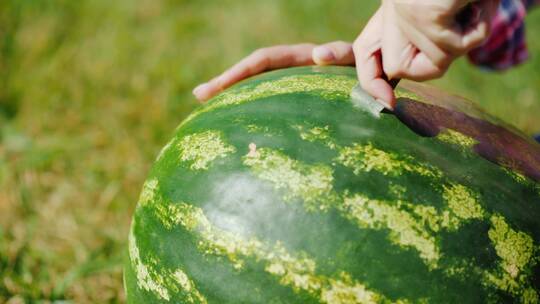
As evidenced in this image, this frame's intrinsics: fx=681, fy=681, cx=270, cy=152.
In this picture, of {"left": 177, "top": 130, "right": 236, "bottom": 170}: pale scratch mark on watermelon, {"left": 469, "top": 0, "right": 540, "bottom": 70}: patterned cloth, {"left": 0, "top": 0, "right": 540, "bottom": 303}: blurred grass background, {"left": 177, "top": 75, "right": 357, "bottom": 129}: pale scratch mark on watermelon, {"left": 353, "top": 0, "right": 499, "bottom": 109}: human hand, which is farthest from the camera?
{"left": 469, "top": 0, "right": 540, "bottom": 70}: patterned cloth

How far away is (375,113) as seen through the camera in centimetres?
179

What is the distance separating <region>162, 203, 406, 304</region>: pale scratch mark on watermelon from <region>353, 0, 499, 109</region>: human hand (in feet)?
1.58

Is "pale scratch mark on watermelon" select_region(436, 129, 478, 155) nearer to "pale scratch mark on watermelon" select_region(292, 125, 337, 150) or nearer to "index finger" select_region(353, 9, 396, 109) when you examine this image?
"index finger" select_region(353, 9, 396, 109)

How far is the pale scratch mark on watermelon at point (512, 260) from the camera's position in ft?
5.32

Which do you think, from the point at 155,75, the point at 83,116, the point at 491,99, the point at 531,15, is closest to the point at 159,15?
the point at 155,75

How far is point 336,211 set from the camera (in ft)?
5.31

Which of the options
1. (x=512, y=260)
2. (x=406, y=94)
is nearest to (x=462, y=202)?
(x=512, y=260)

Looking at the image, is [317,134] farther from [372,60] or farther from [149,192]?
[149,192]

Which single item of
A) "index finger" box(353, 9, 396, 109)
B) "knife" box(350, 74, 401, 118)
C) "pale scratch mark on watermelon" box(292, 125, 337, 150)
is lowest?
"pale scratch mark on watermelon" box(292, 125, 337, 150)

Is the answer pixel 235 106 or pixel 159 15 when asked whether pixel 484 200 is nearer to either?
pixel 235 106

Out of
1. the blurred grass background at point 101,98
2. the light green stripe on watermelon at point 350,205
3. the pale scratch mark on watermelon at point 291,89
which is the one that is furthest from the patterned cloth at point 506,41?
the light green stripe on watermelon at point 350,205

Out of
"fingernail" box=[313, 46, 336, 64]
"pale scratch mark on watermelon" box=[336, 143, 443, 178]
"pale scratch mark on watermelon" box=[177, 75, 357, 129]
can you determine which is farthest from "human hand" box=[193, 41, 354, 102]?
"pale scratch mark on watermelon" box=[336, 143, 443, 178]

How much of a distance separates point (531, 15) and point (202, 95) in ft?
10.9

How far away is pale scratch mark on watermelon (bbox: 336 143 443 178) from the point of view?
167 centimetres
